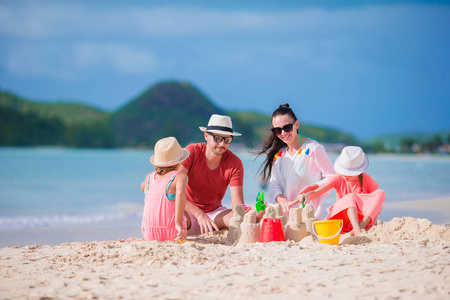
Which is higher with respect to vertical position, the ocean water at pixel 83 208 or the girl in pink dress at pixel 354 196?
the girl in pink dress at pixel 354 196

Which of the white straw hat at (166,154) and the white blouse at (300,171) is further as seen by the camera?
the white blouse at (300,171)

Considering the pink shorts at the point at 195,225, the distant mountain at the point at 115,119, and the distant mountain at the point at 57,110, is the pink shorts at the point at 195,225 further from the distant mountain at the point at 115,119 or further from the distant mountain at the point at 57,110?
the distant mountain at the point at 57,110

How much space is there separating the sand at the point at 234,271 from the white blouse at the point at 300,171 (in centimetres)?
124

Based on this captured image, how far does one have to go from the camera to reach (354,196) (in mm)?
4695

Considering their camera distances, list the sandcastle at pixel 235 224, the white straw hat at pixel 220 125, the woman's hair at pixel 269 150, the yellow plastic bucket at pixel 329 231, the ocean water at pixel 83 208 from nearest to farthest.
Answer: the yellow plastic bucket at pixel 329 231, the sandcastle at pixel 235 224, the white straw hat at pixel 220 125, the woman's hair at pixel 269 150, the ocean water at pixel 83 208

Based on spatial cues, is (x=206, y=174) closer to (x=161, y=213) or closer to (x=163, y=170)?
(x=163, y=170)

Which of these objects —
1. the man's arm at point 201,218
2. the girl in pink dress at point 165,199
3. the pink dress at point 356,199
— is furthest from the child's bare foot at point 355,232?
the girl in pink dress at point 165,199

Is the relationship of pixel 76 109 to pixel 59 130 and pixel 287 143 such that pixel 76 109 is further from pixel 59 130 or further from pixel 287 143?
pixel 287 143

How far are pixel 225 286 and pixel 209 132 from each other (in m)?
2.23

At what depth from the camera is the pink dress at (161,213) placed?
414 cm

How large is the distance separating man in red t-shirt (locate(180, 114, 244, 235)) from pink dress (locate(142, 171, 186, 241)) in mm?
544

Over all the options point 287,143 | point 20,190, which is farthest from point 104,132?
point 287,143

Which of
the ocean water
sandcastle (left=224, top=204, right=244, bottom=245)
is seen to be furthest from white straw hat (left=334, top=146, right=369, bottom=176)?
the ocean water

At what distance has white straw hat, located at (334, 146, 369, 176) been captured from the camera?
15.3 ft
